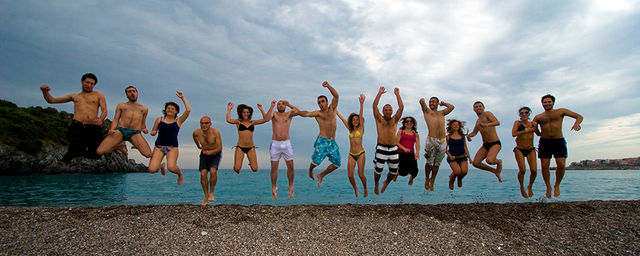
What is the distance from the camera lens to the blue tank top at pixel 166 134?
1062 cm

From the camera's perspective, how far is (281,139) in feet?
37.8

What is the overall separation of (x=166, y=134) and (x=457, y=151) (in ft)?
37.4

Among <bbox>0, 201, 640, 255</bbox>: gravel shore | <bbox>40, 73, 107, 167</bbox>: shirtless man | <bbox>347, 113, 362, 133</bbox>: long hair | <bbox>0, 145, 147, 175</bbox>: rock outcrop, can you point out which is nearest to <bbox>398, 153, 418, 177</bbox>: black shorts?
<bbox>0, 201, 640, 255</bbox>: gravel shore

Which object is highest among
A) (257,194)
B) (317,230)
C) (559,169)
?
(559,169)

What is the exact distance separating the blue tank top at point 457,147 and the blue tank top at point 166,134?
432 inches

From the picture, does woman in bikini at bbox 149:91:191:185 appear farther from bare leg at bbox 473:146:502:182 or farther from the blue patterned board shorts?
bare leg at bbox 473:146:502:182

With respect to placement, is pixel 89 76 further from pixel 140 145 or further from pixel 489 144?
pixel 489 144

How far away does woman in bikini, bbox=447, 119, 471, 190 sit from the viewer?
12.6 m

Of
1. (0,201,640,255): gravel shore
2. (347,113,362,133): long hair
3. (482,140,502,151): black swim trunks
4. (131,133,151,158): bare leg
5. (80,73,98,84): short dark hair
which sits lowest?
(0,201,640,255): gravel shore

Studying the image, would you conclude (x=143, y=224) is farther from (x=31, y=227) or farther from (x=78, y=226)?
(x=31, y=227)

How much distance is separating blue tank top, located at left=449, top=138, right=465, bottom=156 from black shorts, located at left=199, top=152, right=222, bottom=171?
9541mm

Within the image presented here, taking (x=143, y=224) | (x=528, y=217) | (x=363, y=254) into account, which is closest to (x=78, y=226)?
(x=143, y=224)

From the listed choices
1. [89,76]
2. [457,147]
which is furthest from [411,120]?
[89,76]

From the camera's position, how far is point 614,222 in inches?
479
